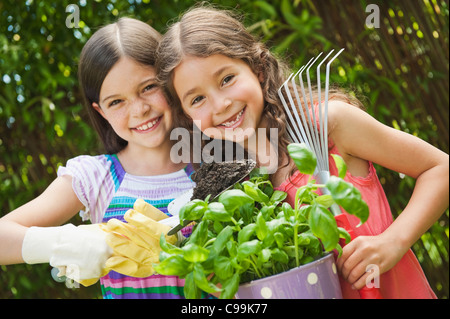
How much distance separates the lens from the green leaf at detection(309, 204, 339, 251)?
55cm

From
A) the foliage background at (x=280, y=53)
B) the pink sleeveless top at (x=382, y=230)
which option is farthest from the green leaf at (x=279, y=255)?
the foliage background at (x=280, y=53)

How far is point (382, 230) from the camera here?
31.2 inches

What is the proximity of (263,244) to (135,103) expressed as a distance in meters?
0.43

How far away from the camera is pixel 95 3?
1.38 m

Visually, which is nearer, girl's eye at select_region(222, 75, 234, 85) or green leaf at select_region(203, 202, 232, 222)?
green leaf at select_region(203, 202, 232, 222)

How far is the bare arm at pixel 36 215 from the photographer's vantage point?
2.65 ft

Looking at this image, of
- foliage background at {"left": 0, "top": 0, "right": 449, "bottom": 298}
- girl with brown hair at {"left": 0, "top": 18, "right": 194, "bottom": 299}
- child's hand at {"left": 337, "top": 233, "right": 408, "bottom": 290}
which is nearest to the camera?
child's hand at {"left": 337, "top": 233, "right": 408, "bottom": 290}

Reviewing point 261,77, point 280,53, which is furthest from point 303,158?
point 280,53

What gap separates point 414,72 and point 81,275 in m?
A: 1.08

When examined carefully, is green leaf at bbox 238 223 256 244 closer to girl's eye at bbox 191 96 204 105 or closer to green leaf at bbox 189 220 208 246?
green leaf at bbox 189 220 208 246

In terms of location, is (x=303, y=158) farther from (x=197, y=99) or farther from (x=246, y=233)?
(x=197, y=99)

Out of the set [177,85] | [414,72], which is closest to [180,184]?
[177,85]

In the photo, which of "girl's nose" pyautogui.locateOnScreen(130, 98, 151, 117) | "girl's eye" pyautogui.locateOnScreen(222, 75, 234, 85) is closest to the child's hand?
"girl's eye" pyautogui.locateOnScreen(222, 75, 234, 85)

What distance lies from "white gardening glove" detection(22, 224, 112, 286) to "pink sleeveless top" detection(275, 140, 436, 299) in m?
0.29
